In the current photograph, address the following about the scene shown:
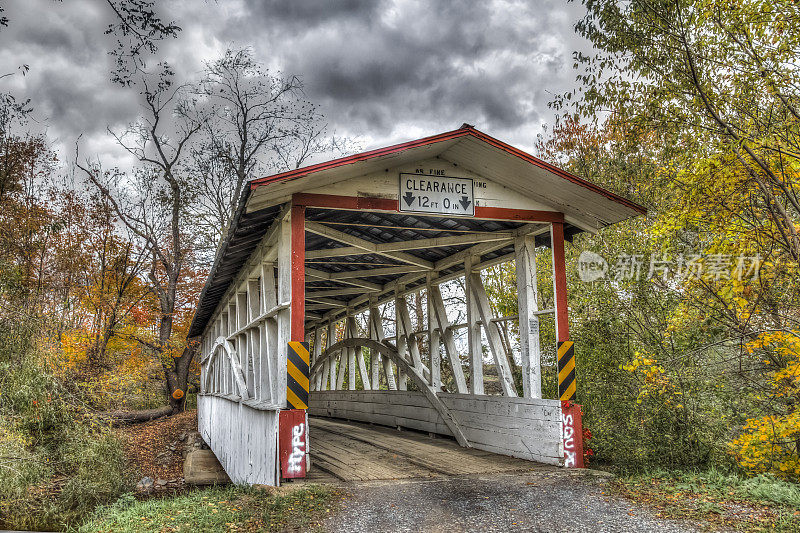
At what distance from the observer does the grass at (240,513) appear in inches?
187

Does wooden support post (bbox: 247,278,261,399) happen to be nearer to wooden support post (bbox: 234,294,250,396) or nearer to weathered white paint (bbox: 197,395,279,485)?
wooden support post (bbox: 234,294,250,396)

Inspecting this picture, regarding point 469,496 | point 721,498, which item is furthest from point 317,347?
point 721,498

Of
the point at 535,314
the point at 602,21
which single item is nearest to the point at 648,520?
the point at 535,314

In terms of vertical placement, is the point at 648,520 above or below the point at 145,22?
below

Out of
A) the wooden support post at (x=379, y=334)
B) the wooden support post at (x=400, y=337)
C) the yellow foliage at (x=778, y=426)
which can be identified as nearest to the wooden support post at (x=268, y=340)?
the wooden support post at (x=400, y=337)

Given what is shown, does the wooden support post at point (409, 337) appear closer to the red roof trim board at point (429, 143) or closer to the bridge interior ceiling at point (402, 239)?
the bridge interior ceiling at point (402, 239)

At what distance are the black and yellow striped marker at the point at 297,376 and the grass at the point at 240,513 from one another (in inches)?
32.5

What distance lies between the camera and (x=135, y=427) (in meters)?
18.5

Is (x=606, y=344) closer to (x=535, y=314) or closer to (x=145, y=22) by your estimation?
(x=535, y=314)

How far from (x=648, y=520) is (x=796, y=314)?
3874mm

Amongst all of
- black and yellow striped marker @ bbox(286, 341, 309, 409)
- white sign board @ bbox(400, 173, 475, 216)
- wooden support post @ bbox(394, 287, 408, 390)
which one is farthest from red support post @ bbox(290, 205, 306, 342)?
wooden support post @ bbox(394, 287, 408, 390)

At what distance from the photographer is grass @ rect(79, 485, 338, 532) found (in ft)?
15.6

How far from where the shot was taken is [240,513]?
5055 mm
